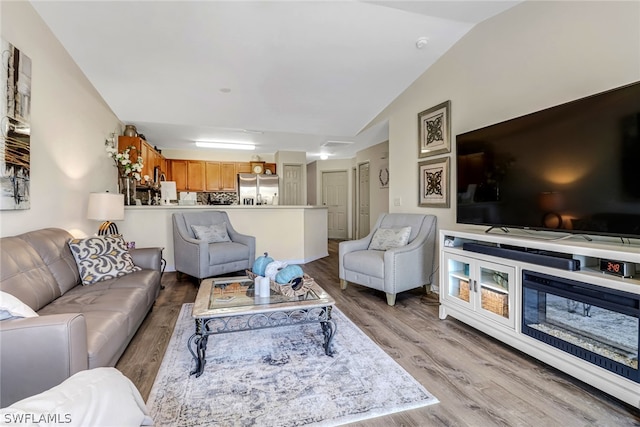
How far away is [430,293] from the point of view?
139 inches

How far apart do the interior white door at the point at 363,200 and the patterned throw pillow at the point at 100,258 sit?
5.34 metres

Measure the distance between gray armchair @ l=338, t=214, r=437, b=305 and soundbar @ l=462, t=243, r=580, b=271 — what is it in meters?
0.77

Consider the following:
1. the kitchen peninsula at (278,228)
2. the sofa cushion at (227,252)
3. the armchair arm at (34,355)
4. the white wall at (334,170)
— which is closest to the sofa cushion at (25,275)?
the armchair arm at (34,355)

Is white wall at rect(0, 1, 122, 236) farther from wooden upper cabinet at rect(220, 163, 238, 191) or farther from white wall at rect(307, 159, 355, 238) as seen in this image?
white wall at rect(307, 159, 355, 238)

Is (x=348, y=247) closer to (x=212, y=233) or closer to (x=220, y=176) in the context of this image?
(x=212, y=233)

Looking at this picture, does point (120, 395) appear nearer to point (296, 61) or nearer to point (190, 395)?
point (190, 395)

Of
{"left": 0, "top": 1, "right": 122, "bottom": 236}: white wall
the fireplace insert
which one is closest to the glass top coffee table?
the fireplace insert

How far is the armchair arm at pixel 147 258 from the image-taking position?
287 cm

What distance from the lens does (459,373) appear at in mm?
1858

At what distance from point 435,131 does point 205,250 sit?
10.2 ft

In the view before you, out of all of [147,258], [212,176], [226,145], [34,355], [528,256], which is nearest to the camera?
[34,355]

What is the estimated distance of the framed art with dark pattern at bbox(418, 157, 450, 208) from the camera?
11.1ft

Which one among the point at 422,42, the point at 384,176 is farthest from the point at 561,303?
the point at 384,176

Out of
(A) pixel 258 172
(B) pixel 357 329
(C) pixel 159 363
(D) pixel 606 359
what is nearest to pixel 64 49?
(C) pixel 159 363
